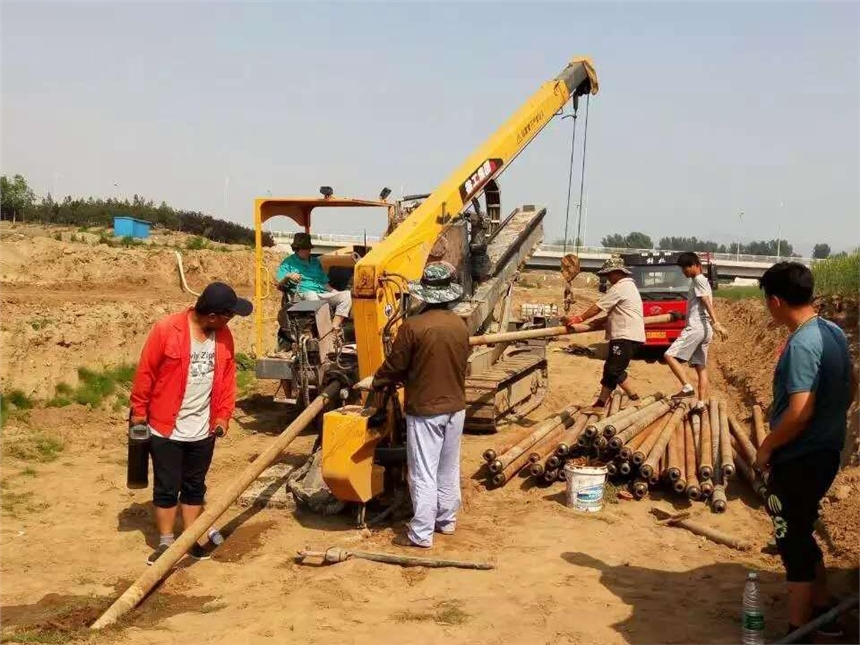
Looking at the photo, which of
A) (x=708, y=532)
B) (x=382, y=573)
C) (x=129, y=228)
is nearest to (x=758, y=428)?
(x=708, y=532)

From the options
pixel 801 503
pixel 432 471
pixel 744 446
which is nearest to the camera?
pixel 801 503

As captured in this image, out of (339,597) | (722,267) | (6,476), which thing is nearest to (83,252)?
(6,476)

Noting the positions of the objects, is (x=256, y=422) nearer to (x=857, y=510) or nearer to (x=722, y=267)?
(x=857, y=510)

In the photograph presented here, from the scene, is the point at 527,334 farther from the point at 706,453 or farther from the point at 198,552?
the point at 198,552

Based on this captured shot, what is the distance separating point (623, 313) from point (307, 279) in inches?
159

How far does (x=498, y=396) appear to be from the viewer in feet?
32.8

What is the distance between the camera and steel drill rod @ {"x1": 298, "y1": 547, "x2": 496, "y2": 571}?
18.7 ft

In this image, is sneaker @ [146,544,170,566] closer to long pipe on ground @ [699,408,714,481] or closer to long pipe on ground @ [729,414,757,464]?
long pipe on ground @ [699,408,714,481]

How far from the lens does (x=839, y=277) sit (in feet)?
54.4

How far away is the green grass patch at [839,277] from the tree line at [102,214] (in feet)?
75.1

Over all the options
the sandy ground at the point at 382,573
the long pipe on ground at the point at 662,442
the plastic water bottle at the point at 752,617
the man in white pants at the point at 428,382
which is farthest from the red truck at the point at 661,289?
the plastic water bottle at the point at 752,617

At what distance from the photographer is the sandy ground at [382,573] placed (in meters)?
4.75

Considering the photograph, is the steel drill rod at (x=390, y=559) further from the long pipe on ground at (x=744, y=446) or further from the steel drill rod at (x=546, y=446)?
the long pipe on ground at (x=744, y=446)

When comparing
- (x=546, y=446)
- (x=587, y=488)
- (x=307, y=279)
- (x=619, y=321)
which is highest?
(x=307, y=279)
